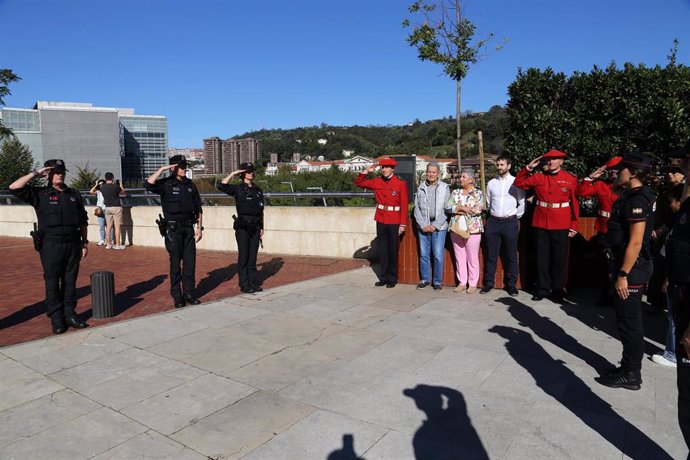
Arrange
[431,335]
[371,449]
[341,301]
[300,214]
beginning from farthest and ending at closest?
[300,214], [341,301], [431,335], [371,449]

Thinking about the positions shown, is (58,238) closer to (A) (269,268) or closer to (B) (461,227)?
(A) (269,268)

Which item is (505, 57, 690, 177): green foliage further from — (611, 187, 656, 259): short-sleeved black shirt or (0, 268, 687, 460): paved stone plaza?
(611, 187, 656, 259): short-sleeved black shirt

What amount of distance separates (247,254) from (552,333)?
427cm

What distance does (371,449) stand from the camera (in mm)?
3037

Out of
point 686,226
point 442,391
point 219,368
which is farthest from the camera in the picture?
point 219,368

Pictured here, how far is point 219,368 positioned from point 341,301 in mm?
2583

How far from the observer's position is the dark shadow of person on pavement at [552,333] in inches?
174

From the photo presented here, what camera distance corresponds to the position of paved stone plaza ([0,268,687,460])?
310 cm

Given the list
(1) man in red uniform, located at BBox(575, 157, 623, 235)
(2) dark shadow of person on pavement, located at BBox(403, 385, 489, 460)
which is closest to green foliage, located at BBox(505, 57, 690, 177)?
(1) man in red uniform, located at BBox(575, 157, 623, 235)

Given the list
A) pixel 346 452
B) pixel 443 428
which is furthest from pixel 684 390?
pixel 346 452

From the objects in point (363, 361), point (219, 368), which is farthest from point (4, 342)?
point (363, 361)

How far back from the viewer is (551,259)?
21.1ft

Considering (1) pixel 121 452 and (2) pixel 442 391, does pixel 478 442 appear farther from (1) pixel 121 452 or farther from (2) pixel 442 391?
(1) pixel 121 452

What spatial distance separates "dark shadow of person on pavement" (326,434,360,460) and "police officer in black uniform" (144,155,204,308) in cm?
407
